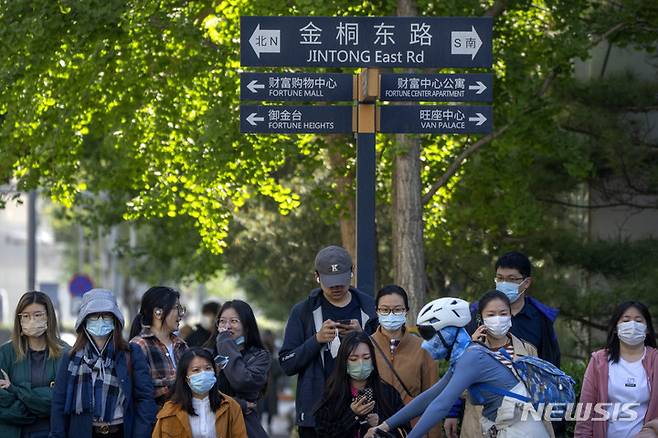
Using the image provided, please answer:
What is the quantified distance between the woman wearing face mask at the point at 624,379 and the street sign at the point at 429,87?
2.66 metres

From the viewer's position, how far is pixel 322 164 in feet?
68.6

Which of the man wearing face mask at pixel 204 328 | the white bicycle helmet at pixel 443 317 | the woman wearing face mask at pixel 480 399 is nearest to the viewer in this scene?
the woman wearing face mask at pixel 480 399

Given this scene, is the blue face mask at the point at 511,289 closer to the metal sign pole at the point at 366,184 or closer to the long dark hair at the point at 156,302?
the metal sign pole at the point at 366,184

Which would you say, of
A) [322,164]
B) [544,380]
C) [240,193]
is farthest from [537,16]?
[544,380]

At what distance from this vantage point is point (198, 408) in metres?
8.95

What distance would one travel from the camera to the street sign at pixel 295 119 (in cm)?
1089

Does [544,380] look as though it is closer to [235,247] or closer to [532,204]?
[532,204]

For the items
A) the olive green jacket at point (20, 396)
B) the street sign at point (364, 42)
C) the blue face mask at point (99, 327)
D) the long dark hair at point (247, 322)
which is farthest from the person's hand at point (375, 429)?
the street sign at point (364, 42)

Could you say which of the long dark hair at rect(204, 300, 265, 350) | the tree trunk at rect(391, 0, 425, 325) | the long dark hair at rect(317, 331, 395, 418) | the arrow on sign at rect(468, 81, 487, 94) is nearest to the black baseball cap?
the long dark hair at rect(204, 300, 265, 350)

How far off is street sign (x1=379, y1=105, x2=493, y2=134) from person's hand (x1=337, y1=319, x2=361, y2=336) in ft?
6.64

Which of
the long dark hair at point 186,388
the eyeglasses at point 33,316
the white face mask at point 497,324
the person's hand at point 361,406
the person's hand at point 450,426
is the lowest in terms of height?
the person's hand at point 450,426

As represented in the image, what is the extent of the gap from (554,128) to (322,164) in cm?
400

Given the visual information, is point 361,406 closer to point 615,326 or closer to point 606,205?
point 615,326

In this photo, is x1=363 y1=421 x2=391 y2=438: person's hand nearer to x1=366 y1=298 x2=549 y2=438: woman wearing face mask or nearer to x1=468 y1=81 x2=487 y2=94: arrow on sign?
x1=366 y1=298 x2=549 y2=438: woman wearing face mask
